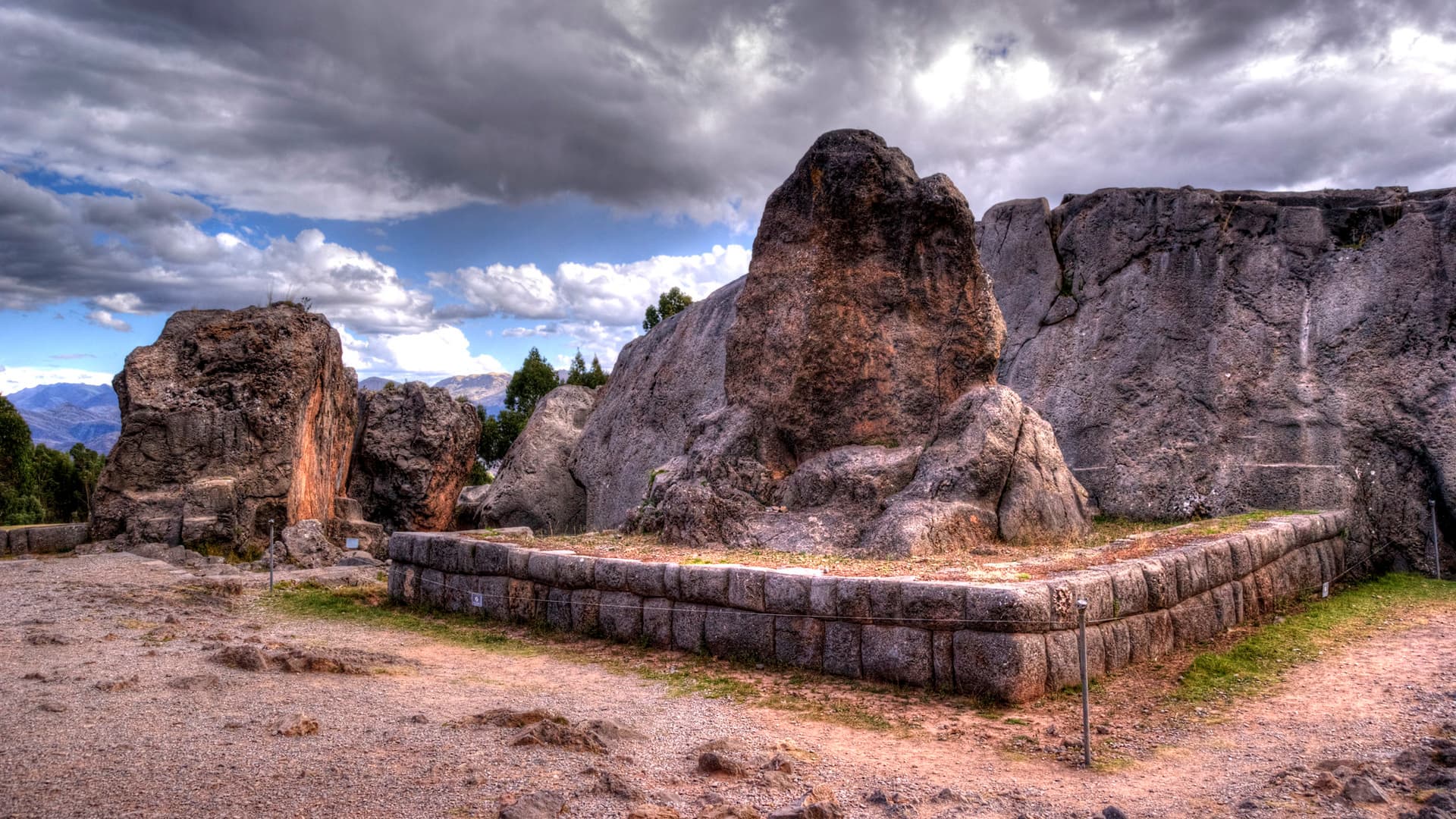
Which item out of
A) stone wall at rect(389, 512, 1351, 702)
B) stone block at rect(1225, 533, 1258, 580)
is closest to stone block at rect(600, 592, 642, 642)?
stone wall at rect(389, 512, 1351, 702)

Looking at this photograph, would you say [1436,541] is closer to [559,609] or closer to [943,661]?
[943,661]

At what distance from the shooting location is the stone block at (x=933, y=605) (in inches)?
263

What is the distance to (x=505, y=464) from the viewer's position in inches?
781

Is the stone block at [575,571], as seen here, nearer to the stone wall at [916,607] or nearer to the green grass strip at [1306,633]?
the stone wall at [916,607]

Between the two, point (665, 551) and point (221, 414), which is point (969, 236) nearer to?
point (665, 551)

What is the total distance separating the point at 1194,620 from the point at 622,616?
198 inches

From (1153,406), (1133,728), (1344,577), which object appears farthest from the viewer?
(1153,406)

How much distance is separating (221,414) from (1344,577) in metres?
16.2

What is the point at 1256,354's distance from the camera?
44.7ft

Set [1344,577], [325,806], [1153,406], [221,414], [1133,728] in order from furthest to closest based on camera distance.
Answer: [221,414] < [1153,406] < [1344,577] < [1133,728] < [325,806]

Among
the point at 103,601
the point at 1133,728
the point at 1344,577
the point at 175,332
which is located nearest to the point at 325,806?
the point at 1133,728

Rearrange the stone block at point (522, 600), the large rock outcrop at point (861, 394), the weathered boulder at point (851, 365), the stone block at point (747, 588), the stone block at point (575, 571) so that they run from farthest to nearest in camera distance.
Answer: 1. the weathered boulder at point (851, 365)
2. the large rock outcrop at point (861, 394)
3. the stone block at point (522, 600)
4. the stone block at point (575, 571)
5. the stone block at point (747, 588)

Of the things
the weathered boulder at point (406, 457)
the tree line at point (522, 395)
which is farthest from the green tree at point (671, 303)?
the weathered boulder at point (406, 457)

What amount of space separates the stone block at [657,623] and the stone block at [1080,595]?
330 cm
